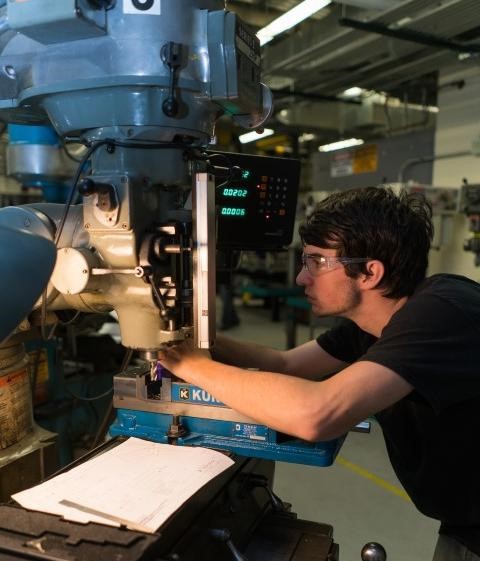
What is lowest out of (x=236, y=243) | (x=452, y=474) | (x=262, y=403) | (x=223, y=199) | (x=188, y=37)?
(x=452, y=474)

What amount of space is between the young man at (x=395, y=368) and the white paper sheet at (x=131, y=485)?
0.44ft

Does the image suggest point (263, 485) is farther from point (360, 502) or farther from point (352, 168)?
point (352, 168)

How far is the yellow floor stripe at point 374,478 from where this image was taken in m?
2.38

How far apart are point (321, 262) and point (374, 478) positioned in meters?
1.84

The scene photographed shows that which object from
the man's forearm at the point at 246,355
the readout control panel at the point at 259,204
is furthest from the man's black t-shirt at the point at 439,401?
the readout control panel at the point at 259,204

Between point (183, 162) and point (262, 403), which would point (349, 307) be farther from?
point (183, 162)

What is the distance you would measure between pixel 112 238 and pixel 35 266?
0.25m

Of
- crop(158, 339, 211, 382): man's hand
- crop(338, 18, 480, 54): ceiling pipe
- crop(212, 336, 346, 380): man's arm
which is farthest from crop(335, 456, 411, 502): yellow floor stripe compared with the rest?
crop(338, 18, 480, 54): ceiling pipe

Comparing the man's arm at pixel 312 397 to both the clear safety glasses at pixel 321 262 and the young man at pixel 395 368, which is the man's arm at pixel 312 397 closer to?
the young man at pixel 395 368

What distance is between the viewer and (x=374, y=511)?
2213mm

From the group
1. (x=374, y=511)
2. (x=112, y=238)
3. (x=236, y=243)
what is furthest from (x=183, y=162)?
(x=374, y=511)

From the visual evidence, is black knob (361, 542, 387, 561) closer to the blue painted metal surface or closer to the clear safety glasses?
the blue painted metal surface

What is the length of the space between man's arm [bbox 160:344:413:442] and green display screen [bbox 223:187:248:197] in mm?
571

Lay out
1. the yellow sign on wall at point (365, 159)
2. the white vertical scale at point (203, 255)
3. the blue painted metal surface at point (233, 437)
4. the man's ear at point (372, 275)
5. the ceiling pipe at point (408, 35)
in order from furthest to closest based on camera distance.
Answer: the yellow sign on wall at point (365, 159) < the ceiling pipe at point (408, 35) < the man's ear at point (372, 275) < the blue painted metal surface at point (233, 437) < the white vertical scale at point (203, 255)
